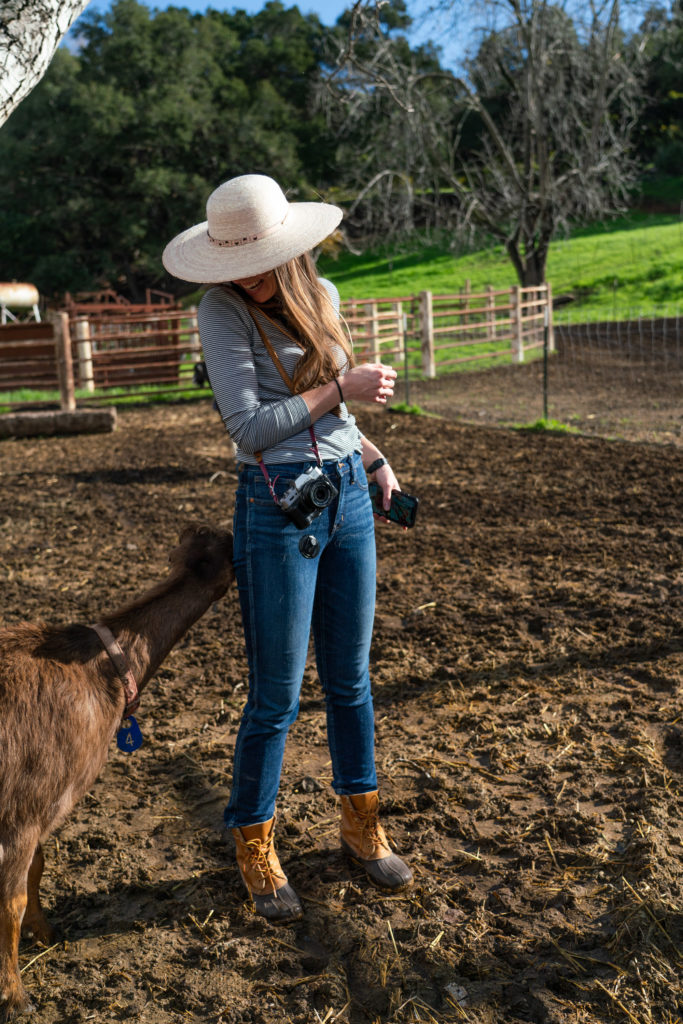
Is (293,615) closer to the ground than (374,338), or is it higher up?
closer to the ground

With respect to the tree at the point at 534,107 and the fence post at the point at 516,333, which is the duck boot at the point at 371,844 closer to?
the fence post at the point at 516,333

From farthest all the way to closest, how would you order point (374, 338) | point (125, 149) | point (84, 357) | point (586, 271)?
point (125, 149)
point (586, 271)
point (374, 338)
point (84, 357)

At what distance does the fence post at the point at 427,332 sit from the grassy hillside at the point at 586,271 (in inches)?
191

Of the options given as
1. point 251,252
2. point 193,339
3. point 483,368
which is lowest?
point 483,368

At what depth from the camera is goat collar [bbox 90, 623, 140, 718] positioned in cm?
246

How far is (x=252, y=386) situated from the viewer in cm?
228

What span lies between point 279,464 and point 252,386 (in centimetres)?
21

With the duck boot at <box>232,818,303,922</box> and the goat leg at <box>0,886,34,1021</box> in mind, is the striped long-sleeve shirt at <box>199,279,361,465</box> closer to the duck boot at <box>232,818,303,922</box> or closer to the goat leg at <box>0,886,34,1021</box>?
the duck boot at <box>232,818,303,922</box>

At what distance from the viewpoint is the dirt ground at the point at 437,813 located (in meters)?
2.28

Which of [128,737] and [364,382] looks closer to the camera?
[364,382]

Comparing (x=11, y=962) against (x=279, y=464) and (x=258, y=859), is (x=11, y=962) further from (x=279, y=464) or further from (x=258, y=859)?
(x=279, y=464)

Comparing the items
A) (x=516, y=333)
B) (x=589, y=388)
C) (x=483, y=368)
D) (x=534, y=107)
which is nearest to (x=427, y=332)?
(x=483, y=368)

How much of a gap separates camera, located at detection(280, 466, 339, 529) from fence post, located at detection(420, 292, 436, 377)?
551 inches

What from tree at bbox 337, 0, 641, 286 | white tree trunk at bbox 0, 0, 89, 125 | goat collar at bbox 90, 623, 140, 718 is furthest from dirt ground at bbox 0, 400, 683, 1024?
tree at bbox 337, 0, 641, 286
